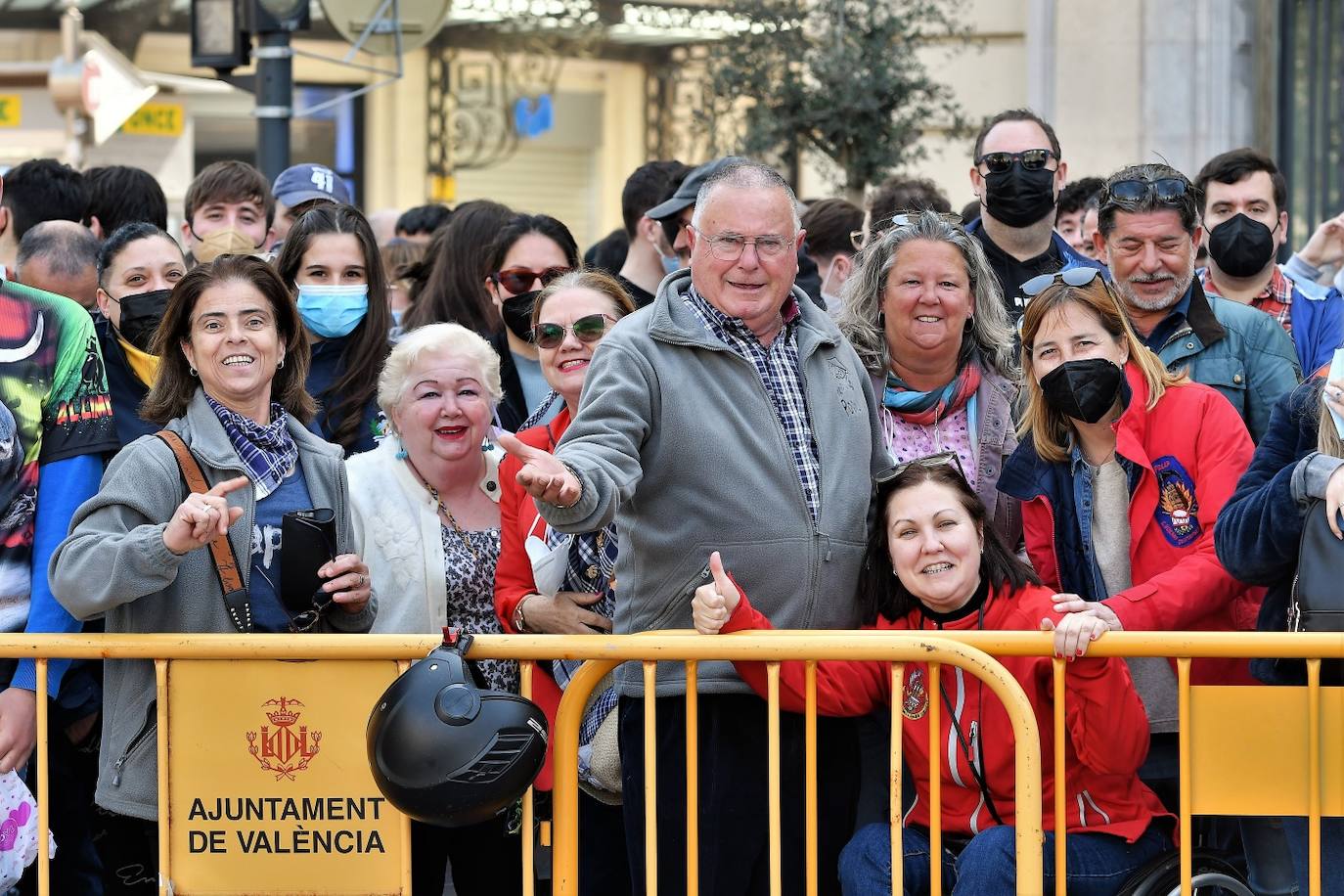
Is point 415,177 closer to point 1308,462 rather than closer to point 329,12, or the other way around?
point 329,12

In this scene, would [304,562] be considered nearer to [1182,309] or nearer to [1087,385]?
[1087,385]

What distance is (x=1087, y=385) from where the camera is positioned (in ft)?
14.6

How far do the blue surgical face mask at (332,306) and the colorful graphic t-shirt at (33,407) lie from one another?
45.2 inches

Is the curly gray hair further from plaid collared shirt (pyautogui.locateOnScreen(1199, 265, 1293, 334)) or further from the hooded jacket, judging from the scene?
plaid collared shirt (pyautogui.locateOnScreen(1199, 265, 1293, 334))

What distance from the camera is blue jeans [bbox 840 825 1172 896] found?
13.0ft

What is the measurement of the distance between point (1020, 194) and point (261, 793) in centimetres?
306

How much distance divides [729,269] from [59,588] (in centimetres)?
170

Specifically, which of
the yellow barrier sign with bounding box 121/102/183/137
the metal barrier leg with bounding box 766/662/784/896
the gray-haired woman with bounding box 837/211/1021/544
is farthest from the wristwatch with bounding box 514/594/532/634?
the yellow barrier sign with bounding box 121/102/183/137

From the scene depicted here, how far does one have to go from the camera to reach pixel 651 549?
4238mm

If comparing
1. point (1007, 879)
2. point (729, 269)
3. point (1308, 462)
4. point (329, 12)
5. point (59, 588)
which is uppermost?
point (329, 12)

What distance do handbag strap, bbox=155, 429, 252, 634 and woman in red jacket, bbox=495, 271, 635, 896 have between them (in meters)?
0.71

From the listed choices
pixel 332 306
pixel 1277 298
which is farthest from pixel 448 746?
pixel 1277 298

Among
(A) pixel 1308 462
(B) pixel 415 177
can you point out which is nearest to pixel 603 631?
(A) pixel 1308 462

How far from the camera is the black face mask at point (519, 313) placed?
5738mm
